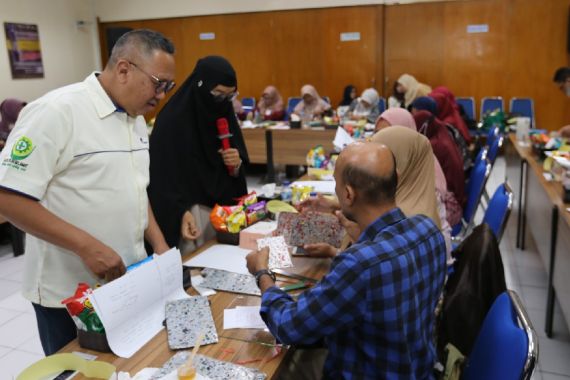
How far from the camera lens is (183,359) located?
1.27 meters

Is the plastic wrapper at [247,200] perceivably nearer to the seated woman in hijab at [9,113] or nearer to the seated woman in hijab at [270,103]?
the seated woman in hijab at [9,113]

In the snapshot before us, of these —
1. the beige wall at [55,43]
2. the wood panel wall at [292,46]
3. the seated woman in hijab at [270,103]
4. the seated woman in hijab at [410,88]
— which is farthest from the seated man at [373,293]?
the beige wall at [55,43]

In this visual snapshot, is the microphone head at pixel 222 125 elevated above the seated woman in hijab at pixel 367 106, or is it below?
above

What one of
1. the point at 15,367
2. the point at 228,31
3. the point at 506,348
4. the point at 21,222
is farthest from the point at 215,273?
the point at 228,31

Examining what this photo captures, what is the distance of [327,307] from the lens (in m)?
1.14

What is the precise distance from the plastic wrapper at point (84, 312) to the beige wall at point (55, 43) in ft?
27.7

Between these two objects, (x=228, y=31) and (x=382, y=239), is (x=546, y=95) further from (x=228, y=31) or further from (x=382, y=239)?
(x=382, y=239)

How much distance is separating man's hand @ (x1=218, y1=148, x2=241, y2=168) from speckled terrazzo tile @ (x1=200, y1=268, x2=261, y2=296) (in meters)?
0.68

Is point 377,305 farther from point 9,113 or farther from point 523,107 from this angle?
point 523,107

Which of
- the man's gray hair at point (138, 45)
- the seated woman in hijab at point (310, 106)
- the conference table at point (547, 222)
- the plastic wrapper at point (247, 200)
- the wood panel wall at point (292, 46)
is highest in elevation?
the wood panel wall at point (292, 46)

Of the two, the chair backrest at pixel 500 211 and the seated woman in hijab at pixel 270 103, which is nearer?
the chair backrest at pixel 500 211

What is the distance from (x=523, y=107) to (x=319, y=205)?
22.9 feet

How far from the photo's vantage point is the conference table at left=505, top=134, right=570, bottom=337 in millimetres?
2584

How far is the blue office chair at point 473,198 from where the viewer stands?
3.18m
